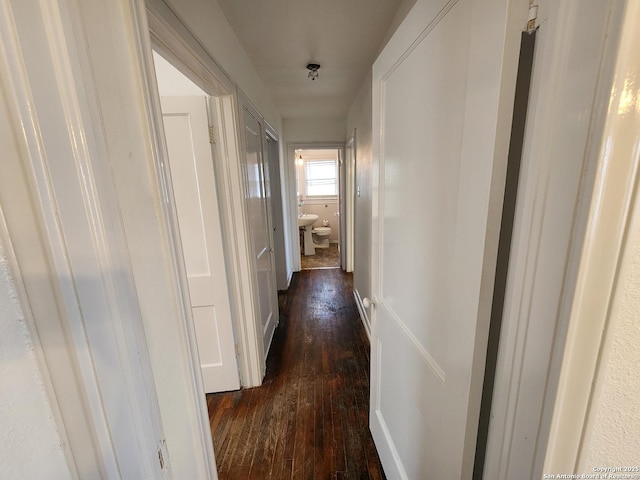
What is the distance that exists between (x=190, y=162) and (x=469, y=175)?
1.46 meters

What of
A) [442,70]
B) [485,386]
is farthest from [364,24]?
[485,386]

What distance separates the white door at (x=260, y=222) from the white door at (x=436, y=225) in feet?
3.26

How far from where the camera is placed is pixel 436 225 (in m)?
0.76

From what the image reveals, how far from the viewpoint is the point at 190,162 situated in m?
1.50

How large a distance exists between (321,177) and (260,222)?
428 cm

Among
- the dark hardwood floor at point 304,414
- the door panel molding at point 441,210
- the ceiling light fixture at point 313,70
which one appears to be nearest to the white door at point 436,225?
the door panel molding at point 441,210

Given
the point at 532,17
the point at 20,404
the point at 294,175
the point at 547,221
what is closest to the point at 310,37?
the point at 532,17

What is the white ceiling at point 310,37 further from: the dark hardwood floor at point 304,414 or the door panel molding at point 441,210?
the dark hardwood floor at point 304,414

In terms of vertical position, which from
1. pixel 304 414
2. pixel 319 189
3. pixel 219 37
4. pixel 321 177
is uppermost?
pixel 219 37

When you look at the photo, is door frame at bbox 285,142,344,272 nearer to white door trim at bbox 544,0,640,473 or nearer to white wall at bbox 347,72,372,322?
white wall at bbox 347,72,372,322

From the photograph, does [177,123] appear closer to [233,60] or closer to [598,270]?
[233,60]

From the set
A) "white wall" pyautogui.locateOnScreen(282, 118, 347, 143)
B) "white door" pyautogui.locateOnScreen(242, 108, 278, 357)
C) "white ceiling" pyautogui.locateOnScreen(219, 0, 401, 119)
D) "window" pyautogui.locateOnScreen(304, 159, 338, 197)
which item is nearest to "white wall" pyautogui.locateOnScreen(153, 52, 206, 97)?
"white door" pyautogui.locateOnScreen(242, 108, 278, 357)

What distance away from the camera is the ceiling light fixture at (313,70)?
2173 millimetres

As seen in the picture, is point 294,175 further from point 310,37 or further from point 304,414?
point 304,414
